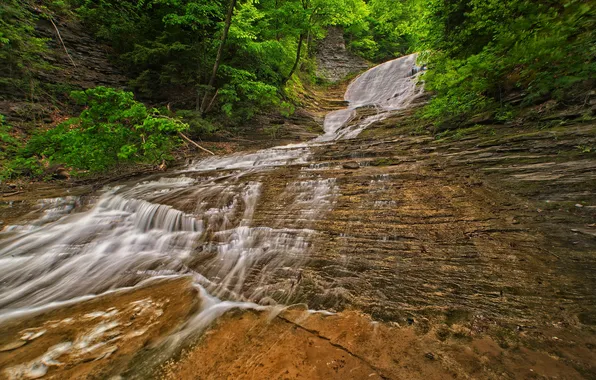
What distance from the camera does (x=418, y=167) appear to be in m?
4.07

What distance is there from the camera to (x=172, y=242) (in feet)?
12.8

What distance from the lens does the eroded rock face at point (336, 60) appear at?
23.0 m

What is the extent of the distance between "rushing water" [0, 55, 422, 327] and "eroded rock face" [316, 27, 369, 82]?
67.6ft

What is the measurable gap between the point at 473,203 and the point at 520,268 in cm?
96

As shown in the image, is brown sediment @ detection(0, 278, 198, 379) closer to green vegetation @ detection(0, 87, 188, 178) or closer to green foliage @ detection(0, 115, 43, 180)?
green vegetation @ detection(0, 87, 188, 178)

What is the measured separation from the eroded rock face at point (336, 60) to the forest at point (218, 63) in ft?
28.3

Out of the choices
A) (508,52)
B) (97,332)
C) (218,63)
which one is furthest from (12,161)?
(508,52)

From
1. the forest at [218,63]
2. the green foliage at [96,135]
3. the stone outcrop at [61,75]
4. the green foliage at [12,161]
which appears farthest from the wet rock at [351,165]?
the stone outcrop at [61,75]

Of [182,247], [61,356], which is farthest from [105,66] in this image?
[61,356]

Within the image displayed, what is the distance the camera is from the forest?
13.6ft

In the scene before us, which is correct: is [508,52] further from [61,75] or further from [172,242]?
[61,75]

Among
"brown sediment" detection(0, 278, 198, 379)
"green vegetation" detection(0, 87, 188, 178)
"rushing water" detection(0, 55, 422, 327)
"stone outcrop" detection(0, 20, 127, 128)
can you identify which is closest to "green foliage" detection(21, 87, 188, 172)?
"green vegetation" detection(0, 87, 188, 178)

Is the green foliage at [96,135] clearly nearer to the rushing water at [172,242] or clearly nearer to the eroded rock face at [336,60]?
the rushing water at [172,242]

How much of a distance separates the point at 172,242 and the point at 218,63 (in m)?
8.24
